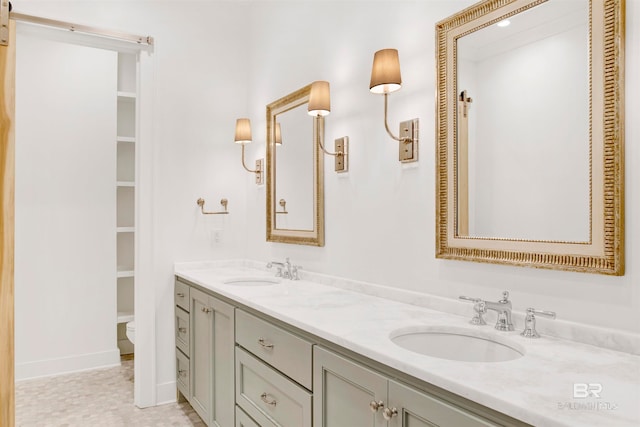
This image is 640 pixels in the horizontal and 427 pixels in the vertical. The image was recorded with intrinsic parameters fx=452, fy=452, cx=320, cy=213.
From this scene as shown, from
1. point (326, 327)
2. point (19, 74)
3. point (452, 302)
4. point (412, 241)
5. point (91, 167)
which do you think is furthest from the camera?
point (91, 167)

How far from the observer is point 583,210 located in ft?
4.18

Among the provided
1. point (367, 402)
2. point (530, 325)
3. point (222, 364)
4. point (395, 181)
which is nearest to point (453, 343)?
point (530, 325)

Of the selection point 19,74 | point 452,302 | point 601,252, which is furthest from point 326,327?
point 19,74

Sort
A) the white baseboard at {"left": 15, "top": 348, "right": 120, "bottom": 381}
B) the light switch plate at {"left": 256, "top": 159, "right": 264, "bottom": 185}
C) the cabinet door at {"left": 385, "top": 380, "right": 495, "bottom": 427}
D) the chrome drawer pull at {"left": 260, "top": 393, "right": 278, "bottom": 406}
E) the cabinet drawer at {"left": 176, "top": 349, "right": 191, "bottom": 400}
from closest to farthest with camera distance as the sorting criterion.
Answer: the cabinet door at {"left": 385, "top": 380, "right": 495, "bottom": 427} → the chrome drawer pull at {"left": 260, "top": 393, "right": 278, "bottom": 406} → the cabinet drawer at {"left": 176, "top": 349, "right": 191, "bottom": 400} → the light switch plate at {"left": 256, "top": 159, "right": 264, "bottom": 185} → the white baseboard at {"left": 15, "top": 348, "right": 120, "bottom": 381}

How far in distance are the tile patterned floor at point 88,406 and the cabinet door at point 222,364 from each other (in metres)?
0.49

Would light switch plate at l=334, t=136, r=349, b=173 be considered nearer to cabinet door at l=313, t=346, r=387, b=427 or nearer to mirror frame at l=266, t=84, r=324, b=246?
mirror frame at l=266, t=84, r=324, b=246

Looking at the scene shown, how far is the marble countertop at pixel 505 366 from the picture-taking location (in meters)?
0.82

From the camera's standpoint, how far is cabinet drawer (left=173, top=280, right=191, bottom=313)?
275 cm

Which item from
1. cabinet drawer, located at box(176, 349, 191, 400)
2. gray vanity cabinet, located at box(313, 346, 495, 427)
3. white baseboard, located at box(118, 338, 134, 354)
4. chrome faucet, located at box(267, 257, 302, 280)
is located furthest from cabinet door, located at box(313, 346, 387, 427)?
white baseboard, located at box(118, 338, 134, 354)

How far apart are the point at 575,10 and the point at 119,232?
139 inches

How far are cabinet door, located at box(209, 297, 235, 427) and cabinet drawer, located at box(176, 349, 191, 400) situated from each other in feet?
1.53

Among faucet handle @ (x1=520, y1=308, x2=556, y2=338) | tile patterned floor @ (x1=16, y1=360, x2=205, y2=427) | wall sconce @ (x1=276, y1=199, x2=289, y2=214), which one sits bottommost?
tile patterned floor @ (x1=16, y1=360, x2=205, y2=427)

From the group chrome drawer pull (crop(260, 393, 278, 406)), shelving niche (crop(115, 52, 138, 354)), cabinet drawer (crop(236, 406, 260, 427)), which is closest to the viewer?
chrome drawer pull (crop(260, 393, 278, 406))

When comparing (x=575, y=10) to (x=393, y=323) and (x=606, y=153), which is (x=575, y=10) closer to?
(x=606, y=153)
